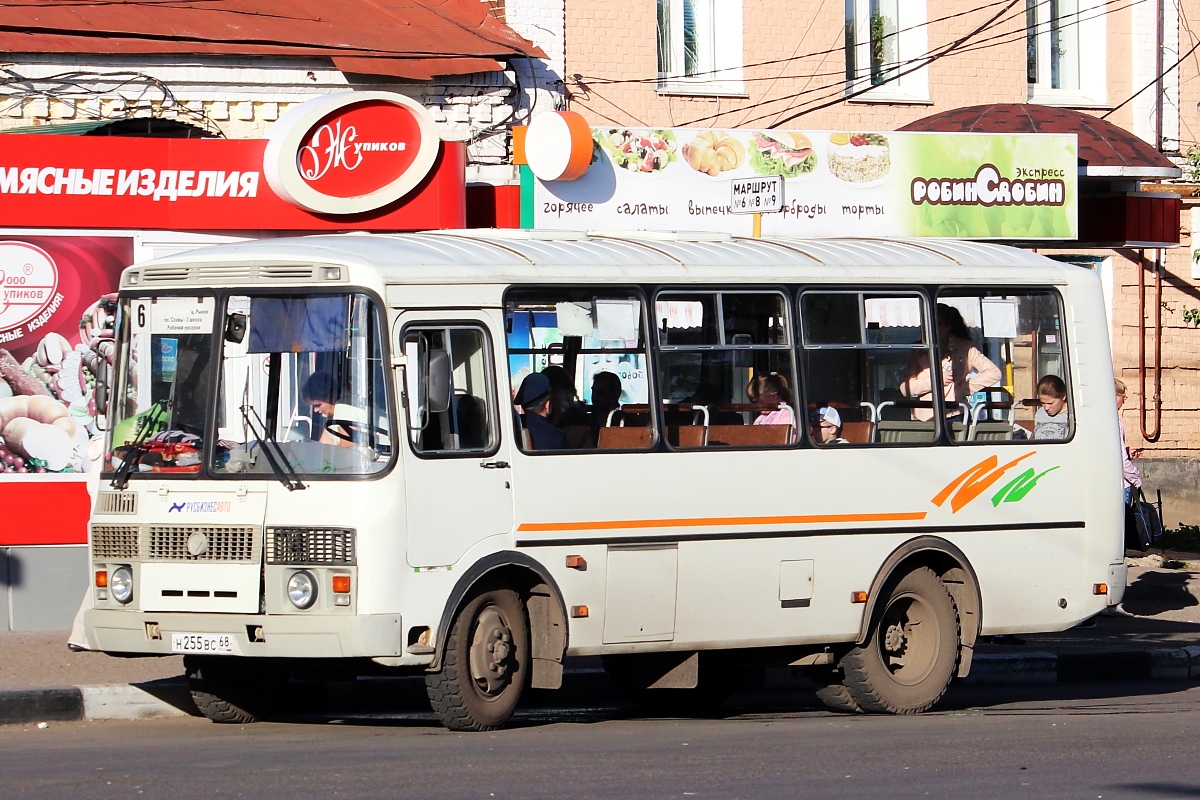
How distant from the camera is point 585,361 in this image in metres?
10.4

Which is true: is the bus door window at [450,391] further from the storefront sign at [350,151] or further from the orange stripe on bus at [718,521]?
the storefront sign at [350,151]

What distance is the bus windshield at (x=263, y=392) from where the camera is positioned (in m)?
9.35

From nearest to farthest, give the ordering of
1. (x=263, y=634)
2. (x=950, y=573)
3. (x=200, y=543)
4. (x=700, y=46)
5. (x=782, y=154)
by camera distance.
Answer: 1. (x=263, y=634)
2. (x=200, y=543)
3. (x=950, y=573)
4. (x=782, y=154)
5. (x=700, y=46)

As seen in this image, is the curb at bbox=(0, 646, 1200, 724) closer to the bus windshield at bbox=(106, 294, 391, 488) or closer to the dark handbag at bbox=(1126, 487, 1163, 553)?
the bus windshield at bbox=(106, 294, 391, 488)

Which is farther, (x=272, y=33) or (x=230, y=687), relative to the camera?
(x=272, y=33)

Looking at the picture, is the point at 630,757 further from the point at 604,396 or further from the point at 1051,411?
the point at 1051,411

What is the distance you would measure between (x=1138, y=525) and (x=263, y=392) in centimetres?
887

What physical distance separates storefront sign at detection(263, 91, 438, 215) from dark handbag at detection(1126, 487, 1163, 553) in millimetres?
6515

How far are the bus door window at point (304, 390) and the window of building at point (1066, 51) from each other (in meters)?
16.5

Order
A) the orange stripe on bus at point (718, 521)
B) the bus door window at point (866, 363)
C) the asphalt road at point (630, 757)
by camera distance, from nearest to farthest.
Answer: the asphalt road at point (630, 757)
the orange stripe on bus at point (718, 521)
the bus door window at point (866, 363)

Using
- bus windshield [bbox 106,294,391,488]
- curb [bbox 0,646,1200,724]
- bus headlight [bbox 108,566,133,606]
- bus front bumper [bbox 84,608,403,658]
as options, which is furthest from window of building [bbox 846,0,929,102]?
bus front bumper [bbox 84,608,403,658]

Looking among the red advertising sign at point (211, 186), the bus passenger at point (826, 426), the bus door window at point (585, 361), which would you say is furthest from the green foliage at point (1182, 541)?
the bus door window at point (585, 361)

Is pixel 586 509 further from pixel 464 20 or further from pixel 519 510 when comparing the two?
pixel 464 20

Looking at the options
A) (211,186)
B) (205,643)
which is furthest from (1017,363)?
(211,186)
